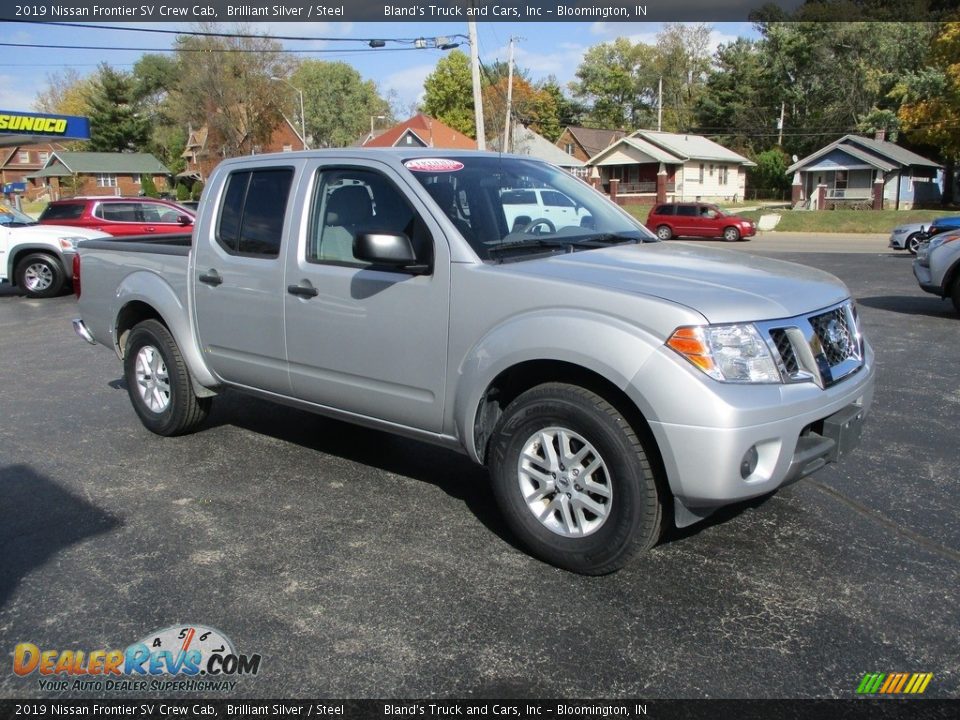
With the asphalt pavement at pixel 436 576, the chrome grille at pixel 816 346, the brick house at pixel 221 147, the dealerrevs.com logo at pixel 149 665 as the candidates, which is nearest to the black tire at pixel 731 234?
the asphalt pavement at pixel 436 576

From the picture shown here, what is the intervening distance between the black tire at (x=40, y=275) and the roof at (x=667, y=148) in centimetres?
4748

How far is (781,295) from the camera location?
139 inches

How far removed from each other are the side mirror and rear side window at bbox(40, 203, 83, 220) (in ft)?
52.9

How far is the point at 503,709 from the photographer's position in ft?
9.16

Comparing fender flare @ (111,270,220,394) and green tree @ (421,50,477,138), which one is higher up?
green tree @ (421,50,477,138)

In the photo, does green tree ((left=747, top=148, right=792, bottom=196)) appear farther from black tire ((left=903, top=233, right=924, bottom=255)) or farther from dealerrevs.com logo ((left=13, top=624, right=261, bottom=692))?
dealerrevs.com logo ((left=13, top=624, right=261, bottom=692))

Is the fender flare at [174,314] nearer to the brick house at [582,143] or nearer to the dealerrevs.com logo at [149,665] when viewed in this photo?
the dealerrevs.com logo at [149,665]

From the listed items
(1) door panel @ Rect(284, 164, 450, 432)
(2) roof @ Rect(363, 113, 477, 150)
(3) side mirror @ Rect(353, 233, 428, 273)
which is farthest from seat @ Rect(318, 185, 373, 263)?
(2) roof @ Rect(363, 113, 477, 150)

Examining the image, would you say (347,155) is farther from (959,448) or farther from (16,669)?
(959,448)

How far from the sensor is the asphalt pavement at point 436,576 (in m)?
2.99

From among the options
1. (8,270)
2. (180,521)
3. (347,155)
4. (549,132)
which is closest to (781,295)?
(347,155)

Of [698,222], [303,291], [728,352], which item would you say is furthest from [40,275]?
[698,222]

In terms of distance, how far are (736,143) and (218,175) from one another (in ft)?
251

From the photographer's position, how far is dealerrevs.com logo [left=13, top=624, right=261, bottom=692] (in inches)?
117
